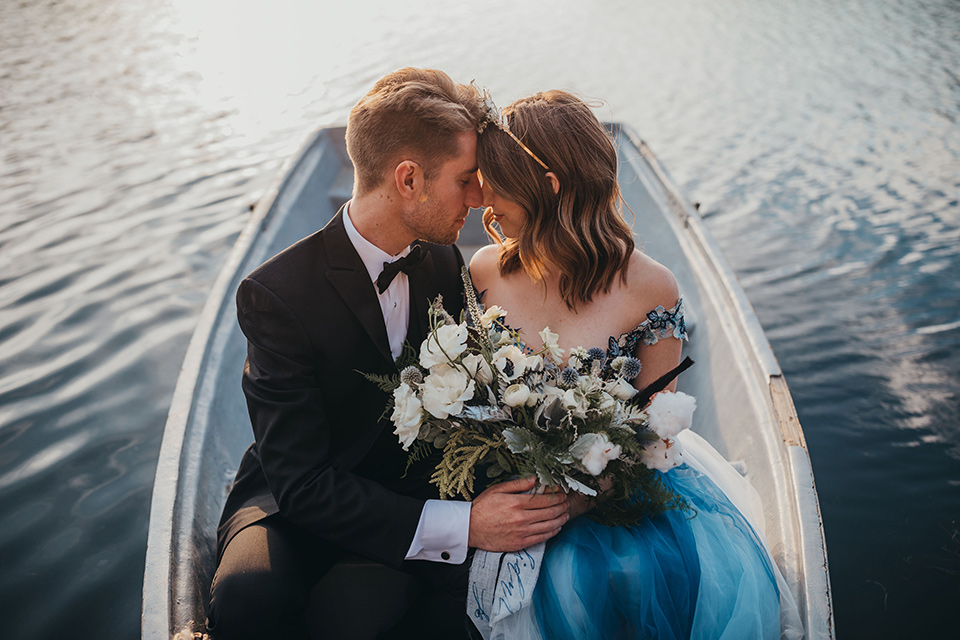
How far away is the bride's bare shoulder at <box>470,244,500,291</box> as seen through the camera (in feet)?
8.61

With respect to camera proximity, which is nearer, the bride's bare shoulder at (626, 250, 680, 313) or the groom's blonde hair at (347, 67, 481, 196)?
the groom's blonde hair at (347, 67, 481, 196)

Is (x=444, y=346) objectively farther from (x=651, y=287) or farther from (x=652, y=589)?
(x=651, y=287)

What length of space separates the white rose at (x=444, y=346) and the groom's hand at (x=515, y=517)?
45cm

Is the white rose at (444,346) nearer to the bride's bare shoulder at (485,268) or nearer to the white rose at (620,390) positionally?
the white rose at (620,390)

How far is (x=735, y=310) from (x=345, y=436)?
2.16m

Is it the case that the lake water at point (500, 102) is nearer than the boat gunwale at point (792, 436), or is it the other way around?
the boat gunwale at point (792, 436)

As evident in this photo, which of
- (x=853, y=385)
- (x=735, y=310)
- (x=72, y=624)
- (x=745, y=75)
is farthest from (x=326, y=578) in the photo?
(x=745, y=75)

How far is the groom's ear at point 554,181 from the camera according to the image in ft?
6.98

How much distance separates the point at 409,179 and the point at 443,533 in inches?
45.7

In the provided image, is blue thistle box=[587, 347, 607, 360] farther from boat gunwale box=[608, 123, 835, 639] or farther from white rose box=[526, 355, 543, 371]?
boat gunwale box=[608, 123, 835, 639]

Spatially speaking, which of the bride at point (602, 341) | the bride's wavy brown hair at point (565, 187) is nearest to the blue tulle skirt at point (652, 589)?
the bride at point (602, 341)

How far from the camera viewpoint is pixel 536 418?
168 centimetres

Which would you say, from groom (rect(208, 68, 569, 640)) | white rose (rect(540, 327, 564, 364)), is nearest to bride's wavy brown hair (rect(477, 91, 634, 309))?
groom (rect(208, 68, 569, 640))

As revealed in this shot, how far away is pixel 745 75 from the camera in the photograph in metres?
11.7
